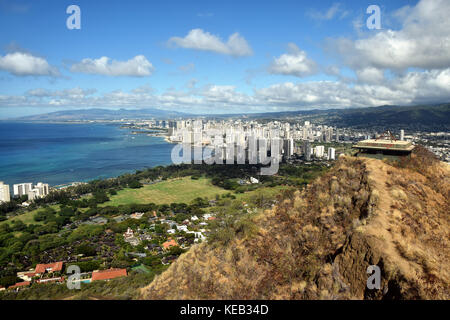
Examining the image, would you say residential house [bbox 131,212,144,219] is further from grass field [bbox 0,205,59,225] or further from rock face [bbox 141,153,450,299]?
rock face [bbox 141,153,450,299]

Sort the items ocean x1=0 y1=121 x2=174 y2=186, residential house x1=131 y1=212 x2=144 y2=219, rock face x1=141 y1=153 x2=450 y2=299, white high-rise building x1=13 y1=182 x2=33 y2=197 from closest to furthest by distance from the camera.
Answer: rock face x1=141 y1=153 x2=450 y2=299, residential house x1=131 y1=212 x2=144 y2=219, white high-rise building x1=13 y1=182 x2=33 y2=197, ocean x1=0 y1=121 x2=174 y2=186

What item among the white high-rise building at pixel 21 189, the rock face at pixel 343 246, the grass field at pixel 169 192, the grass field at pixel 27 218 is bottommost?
the grass field at pixel 27 218

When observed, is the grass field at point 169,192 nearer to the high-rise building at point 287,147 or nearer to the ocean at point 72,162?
the ocean at point 72,162

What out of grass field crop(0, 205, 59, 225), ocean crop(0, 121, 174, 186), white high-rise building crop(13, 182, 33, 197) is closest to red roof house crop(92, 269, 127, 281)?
grass field crop(0, 205, 59, 225)

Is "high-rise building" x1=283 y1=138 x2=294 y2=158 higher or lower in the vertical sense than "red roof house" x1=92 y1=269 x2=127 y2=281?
higher

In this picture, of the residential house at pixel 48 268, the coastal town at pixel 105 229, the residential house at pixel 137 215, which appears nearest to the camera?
the coastal town at pixel 105 229

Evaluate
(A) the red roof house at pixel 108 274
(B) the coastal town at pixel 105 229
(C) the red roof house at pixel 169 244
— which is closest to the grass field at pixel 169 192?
(B) the coastal town at pixel 105 229

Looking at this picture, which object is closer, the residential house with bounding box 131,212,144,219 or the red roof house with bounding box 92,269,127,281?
the red roof house with bounding box 92,269,127,281
